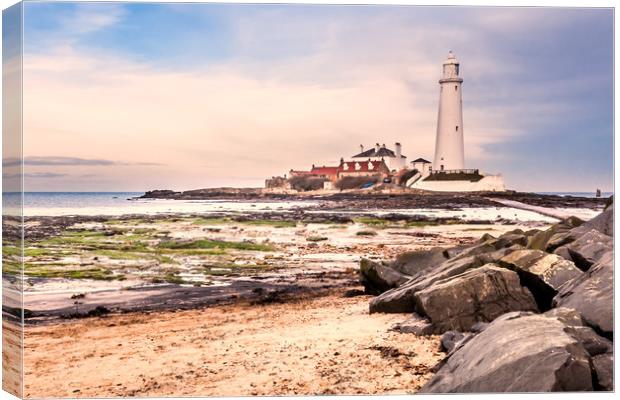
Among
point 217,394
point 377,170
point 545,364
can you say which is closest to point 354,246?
point 377,170

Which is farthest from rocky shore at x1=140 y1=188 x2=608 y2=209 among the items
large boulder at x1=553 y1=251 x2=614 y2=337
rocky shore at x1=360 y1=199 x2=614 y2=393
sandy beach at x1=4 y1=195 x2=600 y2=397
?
large boulder at x1=553 y1=251 x2=614 y2=337

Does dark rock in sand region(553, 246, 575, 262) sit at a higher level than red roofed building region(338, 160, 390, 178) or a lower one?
lower

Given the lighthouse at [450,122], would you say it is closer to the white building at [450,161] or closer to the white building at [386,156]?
the white building at [450,161]

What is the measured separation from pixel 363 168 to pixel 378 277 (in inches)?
53.8

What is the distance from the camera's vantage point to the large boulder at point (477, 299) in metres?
7.62

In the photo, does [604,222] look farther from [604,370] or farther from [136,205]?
[136,205]

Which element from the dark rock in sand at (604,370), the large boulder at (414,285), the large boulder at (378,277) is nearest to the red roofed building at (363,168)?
the large boulder at (378,277)

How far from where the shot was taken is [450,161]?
9039mm

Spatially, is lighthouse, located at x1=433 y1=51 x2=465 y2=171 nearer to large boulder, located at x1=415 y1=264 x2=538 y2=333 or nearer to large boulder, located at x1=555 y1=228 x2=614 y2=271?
large boulder, located at x1=555 y1=228 x2=614 y2=271

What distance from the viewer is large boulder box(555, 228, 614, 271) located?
7996 millimetres

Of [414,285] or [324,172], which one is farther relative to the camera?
[324,172]

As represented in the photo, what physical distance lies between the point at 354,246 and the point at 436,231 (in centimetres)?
104

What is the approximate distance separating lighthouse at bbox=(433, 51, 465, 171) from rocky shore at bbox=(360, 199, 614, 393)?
1065mm

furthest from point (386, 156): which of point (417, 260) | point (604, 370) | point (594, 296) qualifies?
point (604, 370)
